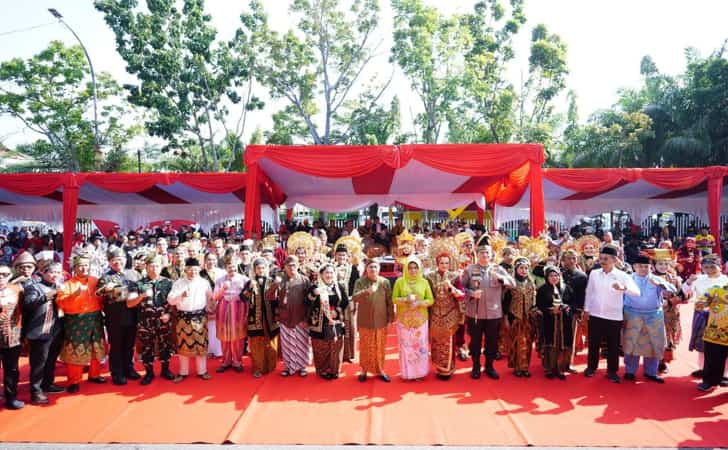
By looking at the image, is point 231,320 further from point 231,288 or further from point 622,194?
point 622,194

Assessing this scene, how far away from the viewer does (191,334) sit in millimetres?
3879

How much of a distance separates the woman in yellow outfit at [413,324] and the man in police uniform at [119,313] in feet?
8.02

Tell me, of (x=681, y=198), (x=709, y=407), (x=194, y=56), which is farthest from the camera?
(x=194, y=56)

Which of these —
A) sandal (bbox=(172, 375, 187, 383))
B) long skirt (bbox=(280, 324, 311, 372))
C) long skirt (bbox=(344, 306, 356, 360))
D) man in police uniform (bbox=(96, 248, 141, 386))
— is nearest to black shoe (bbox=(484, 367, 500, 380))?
long skirt (bbox=(344, 306, 356, 360))

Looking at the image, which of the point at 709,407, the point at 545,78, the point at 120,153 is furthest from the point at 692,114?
the point at 120,153

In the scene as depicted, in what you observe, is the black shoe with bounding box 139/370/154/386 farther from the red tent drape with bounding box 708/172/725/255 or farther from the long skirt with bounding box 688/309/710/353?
the red tent drape with bounding box 708/172/725/255

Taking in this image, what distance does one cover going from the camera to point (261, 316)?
161 inches

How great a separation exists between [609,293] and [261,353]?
338cm

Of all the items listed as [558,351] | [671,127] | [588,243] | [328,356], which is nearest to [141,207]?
[328,356]

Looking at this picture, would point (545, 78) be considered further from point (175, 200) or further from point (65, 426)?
point (65, 426)

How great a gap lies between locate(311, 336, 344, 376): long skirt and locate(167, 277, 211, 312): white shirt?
1151 mm

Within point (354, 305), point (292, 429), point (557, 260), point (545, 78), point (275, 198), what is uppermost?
point (545, 78)

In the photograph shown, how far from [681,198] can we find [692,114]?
19.3 feet

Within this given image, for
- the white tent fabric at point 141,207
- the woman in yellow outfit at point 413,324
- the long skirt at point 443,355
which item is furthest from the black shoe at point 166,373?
the white tent fabric at point 141,207
